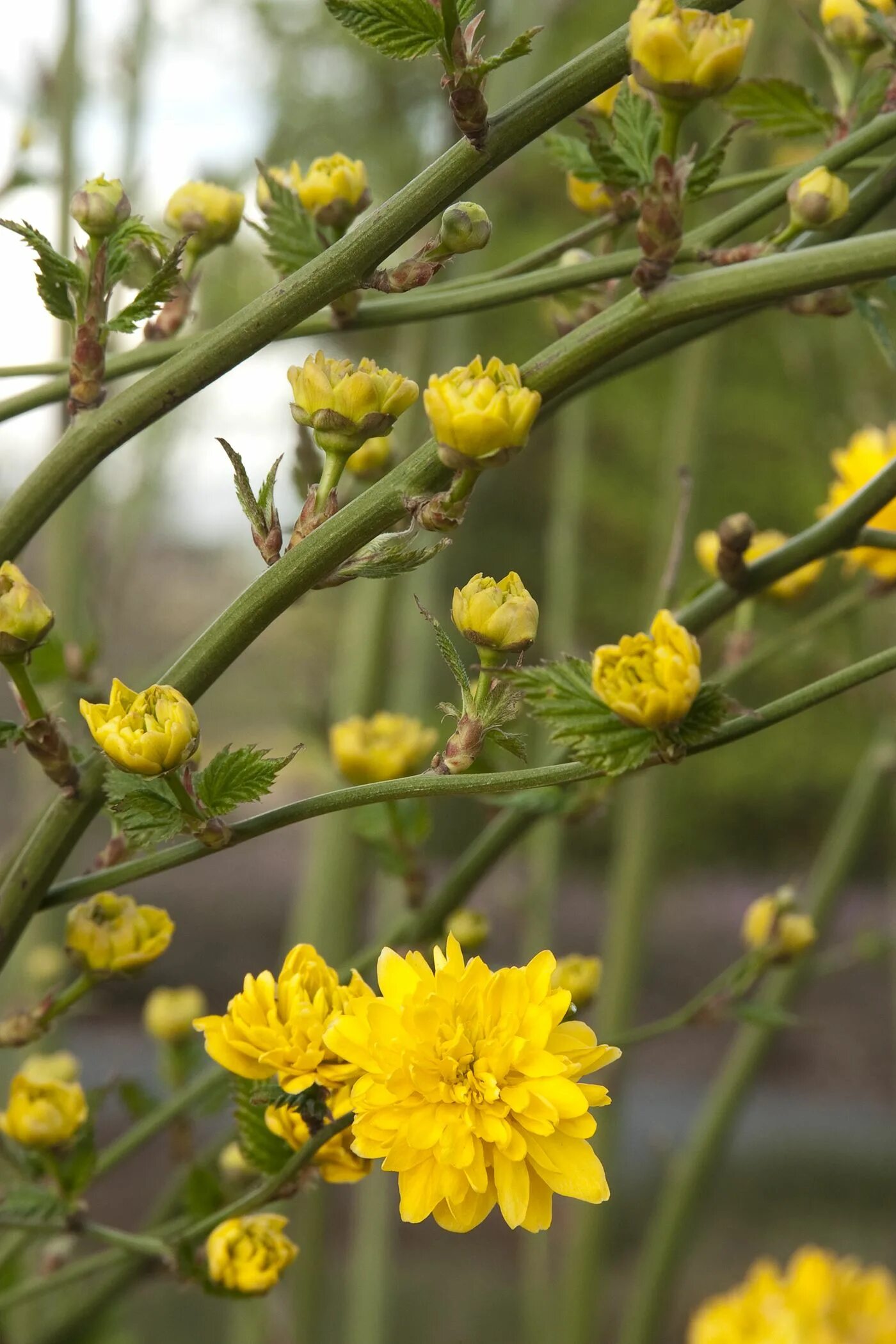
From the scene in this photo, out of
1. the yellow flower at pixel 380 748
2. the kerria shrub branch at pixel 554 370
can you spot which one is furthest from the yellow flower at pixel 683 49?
the yellow flower at pixel 380 748

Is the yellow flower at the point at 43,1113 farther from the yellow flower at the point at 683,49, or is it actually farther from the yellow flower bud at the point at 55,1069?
the yellow flower at the point at 683,49

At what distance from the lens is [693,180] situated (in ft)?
0.91

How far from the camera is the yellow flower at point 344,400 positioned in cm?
27

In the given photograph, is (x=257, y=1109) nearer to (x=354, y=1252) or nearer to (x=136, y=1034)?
(x=354, y=1252)

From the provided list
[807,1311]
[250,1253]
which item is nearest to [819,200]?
[250,1253]

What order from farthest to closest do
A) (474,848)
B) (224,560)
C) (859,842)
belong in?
(224,560)
(859,842)
(474,848)

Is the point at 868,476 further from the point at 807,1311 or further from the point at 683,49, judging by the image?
the point at 807,1311

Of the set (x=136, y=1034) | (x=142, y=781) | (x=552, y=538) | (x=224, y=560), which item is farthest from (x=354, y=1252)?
(x=224, y=560)

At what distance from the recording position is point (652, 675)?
26cm

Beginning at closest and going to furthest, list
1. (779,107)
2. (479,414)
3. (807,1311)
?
(479,414)
(779,107)
(807,1311)

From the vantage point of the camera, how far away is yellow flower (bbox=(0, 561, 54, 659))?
27 centimetres

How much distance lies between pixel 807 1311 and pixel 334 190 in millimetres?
553

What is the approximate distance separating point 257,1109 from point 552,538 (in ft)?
2.90

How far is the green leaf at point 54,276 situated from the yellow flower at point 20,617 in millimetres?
60
